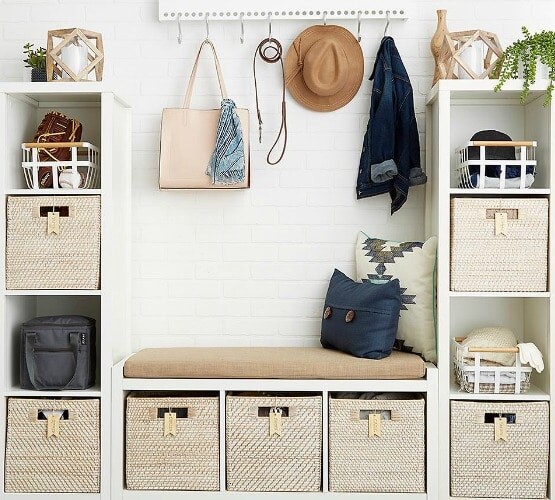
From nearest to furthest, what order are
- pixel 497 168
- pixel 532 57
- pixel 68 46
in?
pixel 532 57, pixel 497 168, pixel 68 46

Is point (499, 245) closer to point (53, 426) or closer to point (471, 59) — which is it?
point (471, 59)

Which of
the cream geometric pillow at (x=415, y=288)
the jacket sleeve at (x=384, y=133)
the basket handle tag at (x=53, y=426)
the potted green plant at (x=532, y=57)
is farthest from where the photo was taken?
the jacket sleeve at (x=384, y=133)

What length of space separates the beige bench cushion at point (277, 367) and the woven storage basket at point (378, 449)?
0.12 metres

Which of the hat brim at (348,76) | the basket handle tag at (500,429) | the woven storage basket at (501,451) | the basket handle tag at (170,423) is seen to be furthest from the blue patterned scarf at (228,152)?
the basket handle tag at (500,429)

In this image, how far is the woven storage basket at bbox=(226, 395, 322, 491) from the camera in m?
3.16

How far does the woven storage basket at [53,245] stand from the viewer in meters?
3.22

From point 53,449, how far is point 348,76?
203 cm

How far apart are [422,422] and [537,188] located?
111 cm

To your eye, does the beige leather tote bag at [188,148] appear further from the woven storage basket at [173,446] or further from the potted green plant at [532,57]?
the potted green plant at [532,57]

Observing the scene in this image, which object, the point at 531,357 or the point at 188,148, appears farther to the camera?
the point at 188,148

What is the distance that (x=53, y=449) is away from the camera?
3203 millimetres

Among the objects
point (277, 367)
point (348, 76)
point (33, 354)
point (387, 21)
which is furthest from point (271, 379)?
point (387, 21)

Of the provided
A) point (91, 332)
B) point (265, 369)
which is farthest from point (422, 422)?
point (91, 332)

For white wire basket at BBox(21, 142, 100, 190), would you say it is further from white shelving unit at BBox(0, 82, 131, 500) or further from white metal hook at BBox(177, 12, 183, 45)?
white metal hook at BBox(177, 12, 183, 45)
